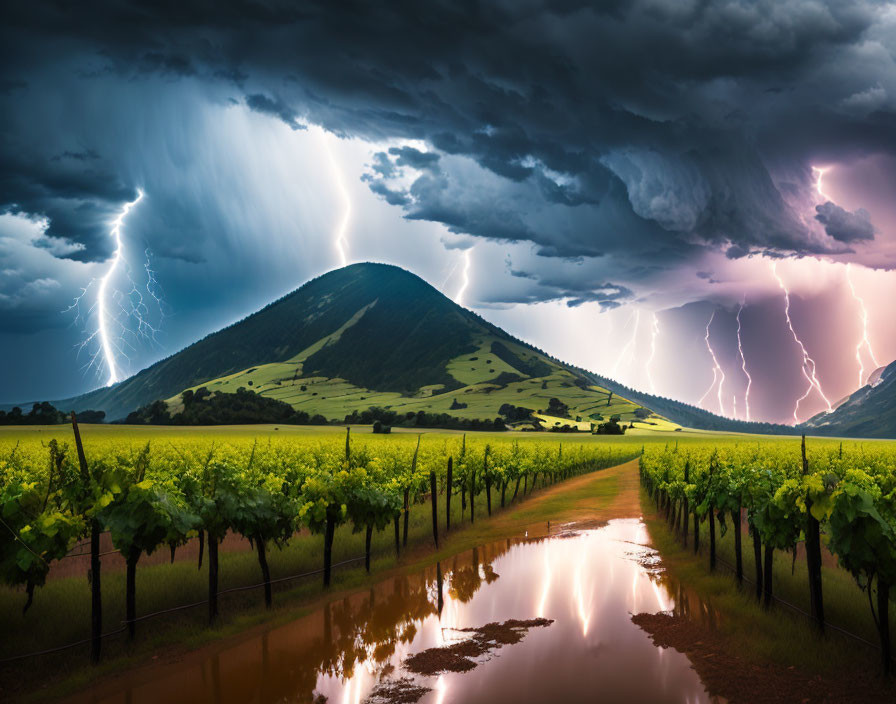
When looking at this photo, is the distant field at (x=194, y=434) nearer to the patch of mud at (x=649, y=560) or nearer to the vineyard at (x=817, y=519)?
the patch of mud at (x=649, y=560)

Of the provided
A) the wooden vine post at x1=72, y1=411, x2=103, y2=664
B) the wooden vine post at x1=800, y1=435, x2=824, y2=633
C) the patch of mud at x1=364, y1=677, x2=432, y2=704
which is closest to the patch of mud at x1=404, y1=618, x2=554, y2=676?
the patch of mud at x1=364, y1=677, x2=432, y2=704

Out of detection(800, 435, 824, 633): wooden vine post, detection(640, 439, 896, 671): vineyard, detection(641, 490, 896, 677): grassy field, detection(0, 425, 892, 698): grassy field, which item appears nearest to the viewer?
detection(640, 439, 896, 671): vineyard

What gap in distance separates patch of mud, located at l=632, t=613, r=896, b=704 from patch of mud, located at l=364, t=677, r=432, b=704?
531cm

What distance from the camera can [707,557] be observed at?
22.5 meters

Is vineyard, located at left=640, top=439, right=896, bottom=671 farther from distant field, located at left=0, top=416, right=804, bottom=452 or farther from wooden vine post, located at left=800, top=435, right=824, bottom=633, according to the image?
distant field, located at left=0, top=416, right=804, bottom=452

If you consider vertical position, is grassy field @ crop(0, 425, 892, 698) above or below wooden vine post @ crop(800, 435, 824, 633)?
below

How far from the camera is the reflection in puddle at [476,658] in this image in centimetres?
1097

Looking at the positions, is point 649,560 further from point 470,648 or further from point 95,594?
point 95,594

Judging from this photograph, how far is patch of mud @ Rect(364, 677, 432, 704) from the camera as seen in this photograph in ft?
34.6

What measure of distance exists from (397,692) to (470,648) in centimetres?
266

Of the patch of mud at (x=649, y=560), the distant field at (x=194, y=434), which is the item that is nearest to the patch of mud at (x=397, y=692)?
the patch of mud at (x=649, y=560)

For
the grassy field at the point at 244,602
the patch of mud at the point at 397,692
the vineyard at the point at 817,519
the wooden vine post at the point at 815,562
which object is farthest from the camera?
the wooden vine post at the point at 815,562

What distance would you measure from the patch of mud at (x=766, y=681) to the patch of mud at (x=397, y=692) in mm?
5305

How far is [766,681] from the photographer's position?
37.1ft
